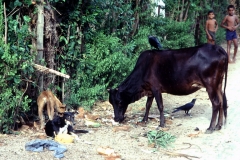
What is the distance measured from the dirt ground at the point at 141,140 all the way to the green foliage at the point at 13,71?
1.20 ft

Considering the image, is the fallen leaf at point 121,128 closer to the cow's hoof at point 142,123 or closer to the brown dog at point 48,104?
the cow's hoof at point 142,123

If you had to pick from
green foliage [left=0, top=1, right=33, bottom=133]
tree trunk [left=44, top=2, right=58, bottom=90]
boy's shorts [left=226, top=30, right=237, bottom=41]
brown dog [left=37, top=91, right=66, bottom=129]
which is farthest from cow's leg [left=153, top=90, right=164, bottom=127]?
boy's shorts [left=226, top=30, right=237, bottom=41]

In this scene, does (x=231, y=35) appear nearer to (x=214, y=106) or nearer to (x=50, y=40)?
(x=214, y=106)

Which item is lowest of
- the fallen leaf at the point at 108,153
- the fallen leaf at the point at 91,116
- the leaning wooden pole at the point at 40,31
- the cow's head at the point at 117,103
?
the fallen leaf at the point at 108,153

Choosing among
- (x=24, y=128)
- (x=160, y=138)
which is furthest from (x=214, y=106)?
(x=24, y=128)

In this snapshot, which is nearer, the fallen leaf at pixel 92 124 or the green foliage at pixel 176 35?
the fallen leaf at pixel 92 124

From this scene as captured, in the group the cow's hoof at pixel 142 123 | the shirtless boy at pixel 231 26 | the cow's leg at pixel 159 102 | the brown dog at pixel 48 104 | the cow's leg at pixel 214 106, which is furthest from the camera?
the shirtless boy at pixel 231 26

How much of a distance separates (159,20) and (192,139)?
5756 mm

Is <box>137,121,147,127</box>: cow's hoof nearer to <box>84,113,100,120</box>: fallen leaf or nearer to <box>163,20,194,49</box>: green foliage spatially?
<box>84,113,100,120</box>: fallen leaf

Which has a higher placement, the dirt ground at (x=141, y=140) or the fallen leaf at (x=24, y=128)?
the fallen leaf at (x=24, y=128)

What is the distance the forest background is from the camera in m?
6.59

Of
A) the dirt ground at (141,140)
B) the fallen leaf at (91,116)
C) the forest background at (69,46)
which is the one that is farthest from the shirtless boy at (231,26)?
the fallen leaf at (91,116)

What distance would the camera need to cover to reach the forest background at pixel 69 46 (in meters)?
6.59

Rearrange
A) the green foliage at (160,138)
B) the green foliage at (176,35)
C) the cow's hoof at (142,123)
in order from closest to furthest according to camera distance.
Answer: the green foliage at (160,138) → the cow's hoof at (142,123) → the green foliage at (176,35)
